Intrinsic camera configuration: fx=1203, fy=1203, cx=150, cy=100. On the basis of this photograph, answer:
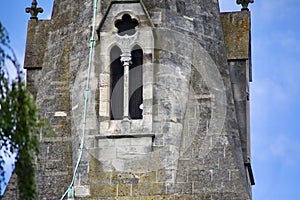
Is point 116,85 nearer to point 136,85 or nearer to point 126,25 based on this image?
point 136,85

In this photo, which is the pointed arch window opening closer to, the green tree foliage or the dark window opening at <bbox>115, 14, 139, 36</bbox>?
the dark window opening at <bbox>115, 14, 139, 36</bbox>

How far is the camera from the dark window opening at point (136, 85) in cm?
2088

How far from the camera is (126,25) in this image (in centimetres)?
2111

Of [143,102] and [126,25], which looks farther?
[126,25]

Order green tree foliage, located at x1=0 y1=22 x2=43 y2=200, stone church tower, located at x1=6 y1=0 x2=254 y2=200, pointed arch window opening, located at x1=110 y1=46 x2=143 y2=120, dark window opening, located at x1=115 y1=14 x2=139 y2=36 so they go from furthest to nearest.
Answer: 1. dark window opening, located at x1=115 y1=14 x2=139 y2=36
2. pointed arch window opening, located at x1=110 y1=46 x2=143 y2=120
3. stone church tower, located at x1=6 y1=0 x2=254 y2=200
4. green tree foliage, located at x1=0 y1=22 x2=43 y2=200

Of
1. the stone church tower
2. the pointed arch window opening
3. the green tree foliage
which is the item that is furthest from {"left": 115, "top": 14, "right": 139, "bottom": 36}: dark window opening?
the green tree foliage

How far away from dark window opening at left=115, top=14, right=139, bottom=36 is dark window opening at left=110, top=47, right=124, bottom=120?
343 millimetres

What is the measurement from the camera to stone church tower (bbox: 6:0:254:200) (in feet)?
65.6

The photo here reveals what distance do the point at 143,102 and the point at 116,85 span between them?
717 millimetres

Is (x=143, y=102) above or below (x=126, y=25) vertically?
below

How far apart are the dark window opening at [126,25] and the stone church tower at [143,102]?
2 centimetres

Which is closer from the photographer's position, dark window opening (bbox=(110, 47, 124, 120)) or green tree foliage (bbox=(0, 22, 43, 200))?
green tree foliage (bbox=(0, 22, 43, 200))

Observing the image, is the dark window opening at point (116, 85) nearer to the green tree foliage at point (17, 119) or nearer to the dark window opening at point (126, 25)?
the dark window opening at point (126, 25)

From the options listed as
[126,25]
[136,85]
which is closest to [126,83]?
[136,85]
